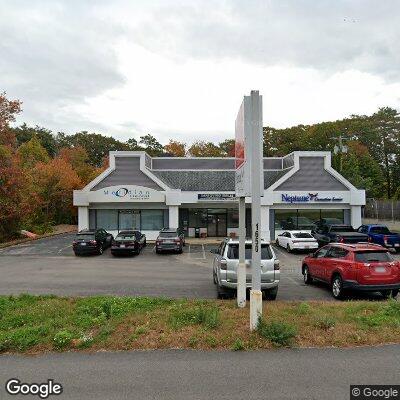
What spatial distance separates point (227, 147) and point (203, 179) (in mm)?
44229

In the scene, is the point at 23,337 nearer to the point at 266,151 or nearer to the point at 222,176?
the point at 222,176

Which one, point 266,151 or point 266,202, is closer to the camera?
point 266,202

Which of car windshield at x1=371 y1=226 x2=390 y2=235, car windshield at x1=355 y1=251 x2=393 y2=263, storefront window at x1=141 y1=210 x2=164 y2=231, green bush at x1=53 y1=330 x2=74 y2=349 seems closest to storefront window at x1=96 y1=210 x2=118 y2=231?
storefront window at x1=141 y1=210 x2=164 y2=231

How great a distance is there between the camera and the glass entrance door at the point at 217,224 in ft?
116

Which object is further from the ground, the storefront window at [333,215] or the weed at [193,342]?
the storefront window at [333,215]

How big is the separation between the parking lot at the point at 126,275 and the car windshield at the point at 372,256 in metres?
1.76

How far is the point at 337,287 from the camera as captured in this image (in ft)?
40.6

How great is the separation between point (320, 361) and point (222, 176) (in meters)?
30.0

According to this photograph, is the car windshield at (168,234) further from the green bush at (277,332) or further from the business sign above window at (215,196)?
the green bush at (277,332)

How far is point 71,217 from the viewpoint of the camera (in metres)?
55.8

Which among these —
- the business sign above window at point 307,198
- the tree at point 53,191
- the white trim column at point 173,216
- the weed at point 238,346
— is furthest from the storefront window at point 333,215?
the tree at point 53,191

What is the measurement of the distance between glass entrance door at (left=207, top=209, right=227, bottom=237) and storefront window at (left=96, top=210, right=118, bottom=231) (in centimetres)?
802

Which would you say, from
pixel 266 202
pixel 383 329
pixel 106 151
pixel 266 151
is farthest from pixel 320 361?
pixel 106 151

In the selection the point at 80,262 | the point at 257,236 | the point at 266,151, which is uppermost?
the point at 266,151
